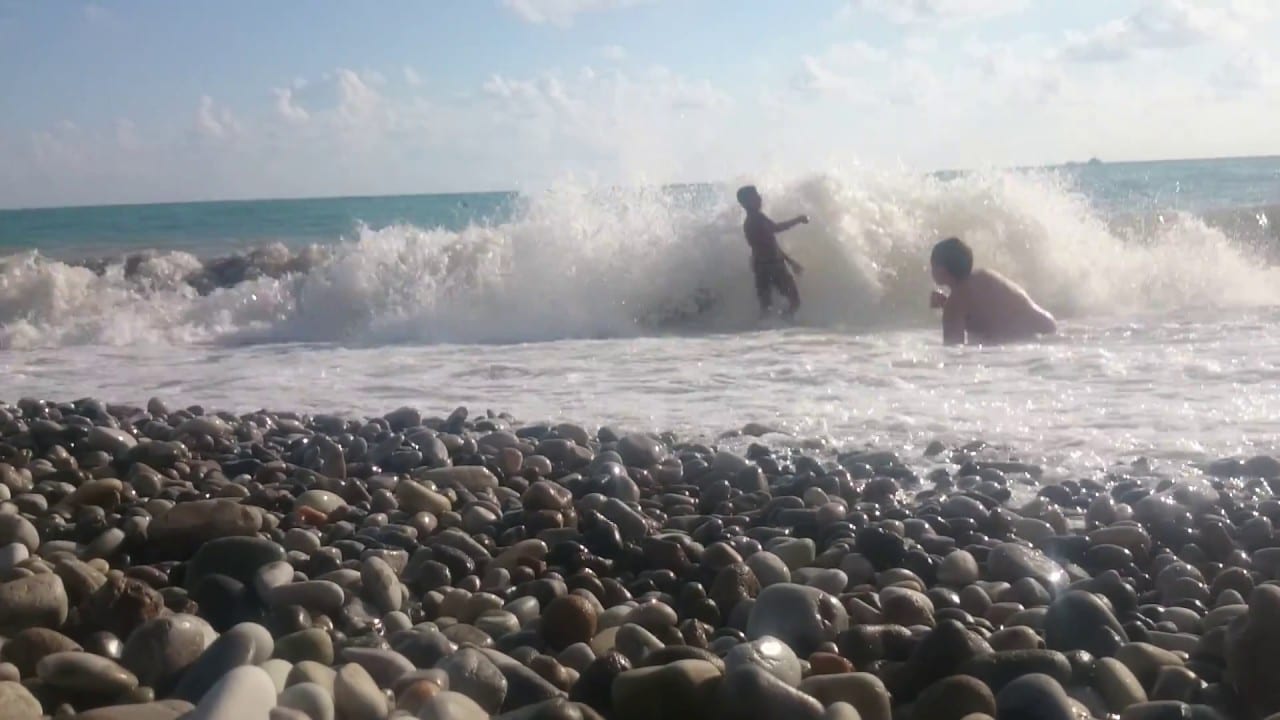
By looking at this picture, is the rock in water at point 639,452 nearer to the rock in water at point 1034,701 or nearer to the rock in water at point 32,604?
the rock in water at point 32,604

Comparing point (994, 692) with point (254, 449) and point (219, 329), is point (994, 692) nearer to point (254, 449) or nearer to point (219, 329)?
point (254, 449)

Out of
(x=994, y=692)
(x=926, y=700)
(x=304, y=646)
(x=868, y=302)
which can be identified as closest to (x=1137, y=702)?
(x=994, y=692)

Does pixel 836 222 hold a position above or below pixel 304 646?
above

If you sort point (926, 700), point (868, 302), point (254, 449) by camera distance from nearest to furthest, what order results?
point (926, 700)
point (254, 449)
point (868, 302)

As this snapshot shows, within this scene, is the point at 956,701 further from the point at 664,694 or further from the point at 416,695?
the point at 416,695

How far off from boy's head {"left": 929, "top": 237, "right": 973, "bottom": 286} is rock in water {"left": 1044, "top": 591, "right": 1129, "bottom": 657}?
598 centimetres

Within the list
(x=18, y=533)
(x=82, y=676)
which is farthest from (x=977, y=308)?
(x=82, y=676)

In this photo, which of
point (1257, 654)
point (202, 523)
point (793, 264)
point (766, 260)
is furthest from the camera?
point (766, 260)

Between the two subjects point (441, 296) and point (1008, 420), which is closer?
point (1008, 420)

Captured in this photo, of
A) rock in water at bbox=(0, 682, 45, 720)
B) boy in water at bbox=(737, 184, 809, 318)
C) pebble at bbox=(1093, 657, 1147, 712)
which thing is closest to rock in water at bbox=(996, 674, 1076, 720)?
pebble at bbox=(1093, 657, 1147, 712)

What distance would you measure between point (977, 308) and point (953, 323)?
202 millimetres

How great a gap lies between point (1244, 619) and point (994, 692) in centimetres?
62

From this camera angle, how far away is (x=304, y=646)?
2830mm

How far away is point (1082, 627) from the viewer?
2846mm
